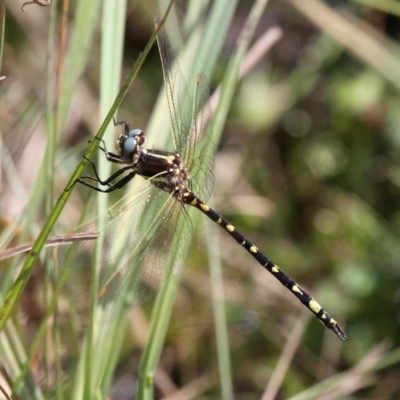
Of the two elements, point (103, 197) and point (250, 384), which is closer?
point (103, 197)

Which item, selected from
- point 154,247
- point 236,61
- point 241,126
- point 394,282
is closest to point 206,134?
point 236,61

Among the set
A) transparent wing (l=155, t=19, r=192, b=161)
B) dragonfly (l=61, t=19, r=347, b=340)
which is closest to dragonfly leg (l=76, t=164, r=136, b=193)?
dragonfly (l=61, t=19, r=347, b=340)

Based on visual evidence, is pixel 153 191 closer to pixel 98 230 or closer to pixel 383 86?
pixel 98 230

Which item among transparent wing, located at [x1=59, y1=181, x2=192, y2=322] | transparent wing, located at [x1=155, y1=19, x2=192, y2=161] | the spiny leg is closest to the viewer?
transparent wing, located at [x1=59, y1=181, x2=192, y2=322]

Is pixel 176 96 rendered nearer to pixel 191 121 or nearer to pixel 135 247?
pixel 191 121

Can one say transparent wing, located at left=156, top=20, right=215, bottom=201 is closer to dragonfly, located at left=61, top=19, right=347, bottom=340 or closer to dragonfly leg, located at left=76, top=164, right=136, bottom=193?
dragonfly, located at left=61, top=19, right=347, bottom=340

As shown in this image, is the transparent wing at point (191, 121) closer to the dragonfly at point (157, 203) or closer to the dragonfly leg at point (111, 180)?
the dragonfly at point (157, 203)

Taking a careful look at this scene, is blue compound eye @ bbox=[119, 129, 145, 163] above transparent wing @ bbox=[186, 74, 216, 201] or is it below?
above

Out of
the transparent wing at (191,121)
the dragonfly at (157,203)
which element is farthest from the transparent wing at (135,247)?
the transparent wing at (191,121)
